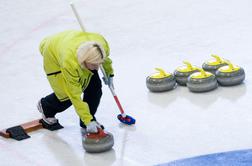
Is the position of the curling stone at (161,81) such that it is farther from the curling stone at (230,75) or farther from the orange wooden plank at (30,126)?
the orange wooden plank at (30,126)

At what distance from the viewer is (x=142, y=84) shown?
19.7 ft

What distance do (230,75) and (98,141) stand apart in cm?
146

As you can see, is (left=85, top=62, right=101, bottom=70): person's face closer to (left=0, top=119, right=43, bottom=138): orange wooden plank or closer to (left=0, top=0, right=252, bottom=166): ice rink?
(left=0, top=0, right=252, bottom=166): ice rink

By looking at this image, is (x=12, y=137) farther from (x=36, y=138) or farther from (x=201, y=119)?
(x=201, y=119)

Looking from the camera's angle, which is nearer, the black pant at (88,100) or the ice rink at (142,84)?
the ice rink at (142,84)

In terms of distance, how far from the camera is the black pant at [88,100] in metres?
4.87

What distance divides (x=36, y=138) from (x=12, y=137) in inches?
7.7

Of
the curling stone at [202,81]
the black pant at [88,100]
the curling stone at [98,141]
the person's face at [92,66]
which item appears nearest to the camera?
the person's face at [92,66]

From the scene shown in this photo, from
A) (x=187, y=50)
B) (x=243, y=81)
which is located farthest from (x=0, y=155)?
(x=187, y=50)

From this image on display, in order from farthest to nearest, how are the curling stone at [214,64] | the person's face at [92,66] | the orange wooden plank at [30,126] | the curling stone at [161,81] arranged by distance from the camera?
the curling stone at [214,64] < the curling stone at [161,81] < the orange wooden plank at [30,126] < the person's face at [92,66]

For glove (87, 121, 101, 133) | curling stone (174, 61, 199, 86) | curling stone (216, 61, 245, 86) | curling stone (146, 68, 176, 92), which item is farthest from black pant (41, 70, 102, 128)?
curling stone (216, 61, 245, 86)

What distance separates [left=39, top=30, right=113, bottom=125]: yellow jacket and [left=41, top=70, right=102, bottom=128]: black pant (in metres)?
0.10

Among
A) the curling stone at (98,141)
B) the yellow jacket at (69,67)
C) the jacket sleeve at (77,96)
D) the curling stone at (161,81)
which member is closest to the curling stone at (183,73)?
the curling stone at (161,81)

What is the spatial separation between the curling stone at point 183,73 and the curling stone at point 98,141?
4.17 feet
